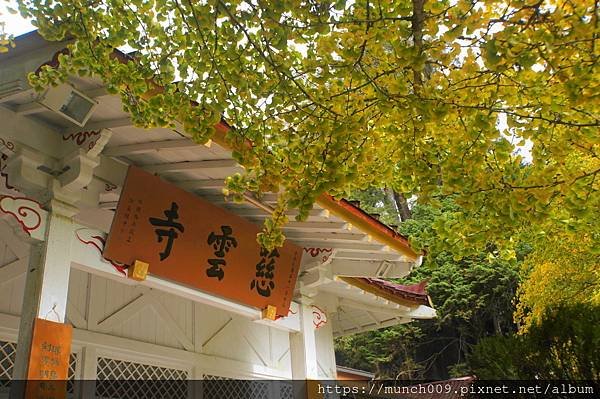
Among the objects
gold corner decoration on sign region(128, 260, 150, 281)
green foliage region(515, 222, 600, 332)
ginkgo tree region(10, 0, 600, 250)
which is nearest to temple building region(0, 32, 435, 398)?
gold corner decoration on sign region(128, 260, 150, 281)

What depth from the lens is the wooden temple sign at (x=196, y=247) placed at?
190 inches

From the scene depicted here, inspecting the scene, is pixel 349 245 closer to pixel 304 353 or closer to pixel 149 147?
pixel 304 353

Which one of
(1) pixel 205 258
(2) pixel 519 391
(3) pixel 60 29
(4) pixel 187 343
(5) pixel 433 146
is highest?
(3) pixel 60 29

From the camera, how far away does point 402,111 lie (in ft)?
11.8

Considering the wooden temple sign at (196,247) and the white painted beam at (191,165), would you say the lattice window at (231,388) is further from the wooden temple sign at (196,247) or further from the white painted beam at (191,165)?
the white painted beam at (191,165)

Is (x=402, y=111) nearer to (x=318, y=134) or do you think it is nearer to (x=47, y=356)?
(x=318, y=134)

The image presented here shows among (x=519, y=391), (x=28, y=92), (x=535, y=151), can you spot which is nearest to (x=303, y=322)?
(x=519, y=391)

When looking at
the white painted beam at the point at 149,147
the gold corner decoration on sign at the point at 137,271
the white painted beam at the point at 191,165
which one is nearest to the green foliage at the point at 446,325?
the white painted beam at the point at 191,165

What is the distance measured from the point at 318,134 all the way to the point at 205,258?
2.29 m

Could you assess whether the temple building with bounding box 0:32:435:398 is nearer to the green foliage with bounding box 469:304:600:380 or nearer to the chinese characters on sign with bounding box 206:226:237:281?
the chinese characters on sign with bounding box 206:226:237:281

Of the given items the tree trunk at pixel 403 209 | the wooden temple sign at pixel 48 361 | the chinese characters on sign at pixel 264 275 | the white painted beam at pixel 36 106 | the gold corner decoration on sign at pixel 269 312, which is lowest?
the wooden temple sign at pixel 48 361

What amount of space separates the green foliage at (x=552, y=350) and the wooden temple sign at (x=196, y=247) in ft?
8.14

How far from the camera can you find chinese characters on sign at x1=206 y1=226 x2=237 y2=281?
5.69 meters

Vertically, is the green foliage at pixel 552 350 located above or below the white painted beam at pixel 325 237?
below
